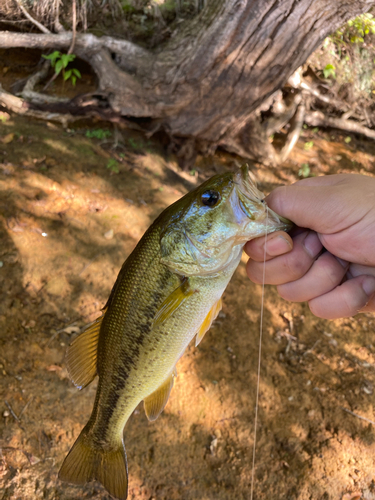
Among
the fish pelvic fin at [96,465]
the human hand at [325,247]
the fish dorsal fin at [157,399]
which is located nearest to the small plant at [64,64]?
the human hand at [325,247]

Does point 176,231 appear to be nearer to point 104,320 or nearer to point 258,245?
point 258,245

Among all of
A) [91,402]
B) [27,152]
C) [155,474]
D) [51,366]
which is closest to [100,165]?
[27,152]

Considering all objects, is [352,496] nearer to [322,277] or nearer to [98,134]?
[322,277]

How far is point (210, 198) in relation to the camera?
1974 millimetres

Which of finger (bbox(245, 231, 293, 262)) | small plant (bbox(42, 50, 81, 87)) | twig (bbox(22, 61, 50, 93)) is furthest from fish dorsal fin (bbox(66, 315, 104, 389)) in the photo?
twig (bbox(22, 61, 50, 93))

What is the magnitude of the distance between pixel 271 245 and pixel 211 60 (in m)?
3.79

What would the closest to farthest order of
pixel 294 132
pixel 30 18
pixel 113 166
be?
pixel 30 18
pixel 113 166
pixel 294 132

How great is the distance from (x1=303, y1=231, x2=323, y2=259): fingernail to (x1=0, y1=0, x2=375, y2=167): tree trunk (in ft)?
11.5

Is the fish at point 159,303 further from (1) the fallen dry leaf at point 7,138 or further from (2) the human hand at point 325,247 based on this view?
(1) the fallen dry leaf at point 7,138

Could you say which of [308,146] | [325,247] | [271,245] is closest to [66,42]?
[271,245]

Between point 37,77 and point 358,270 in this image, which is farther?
point 37,77

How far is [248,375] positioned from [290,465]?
92 centimetres

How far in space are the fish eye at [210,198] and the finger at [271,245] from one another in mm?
433

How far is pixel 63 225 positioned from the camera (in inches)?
177
